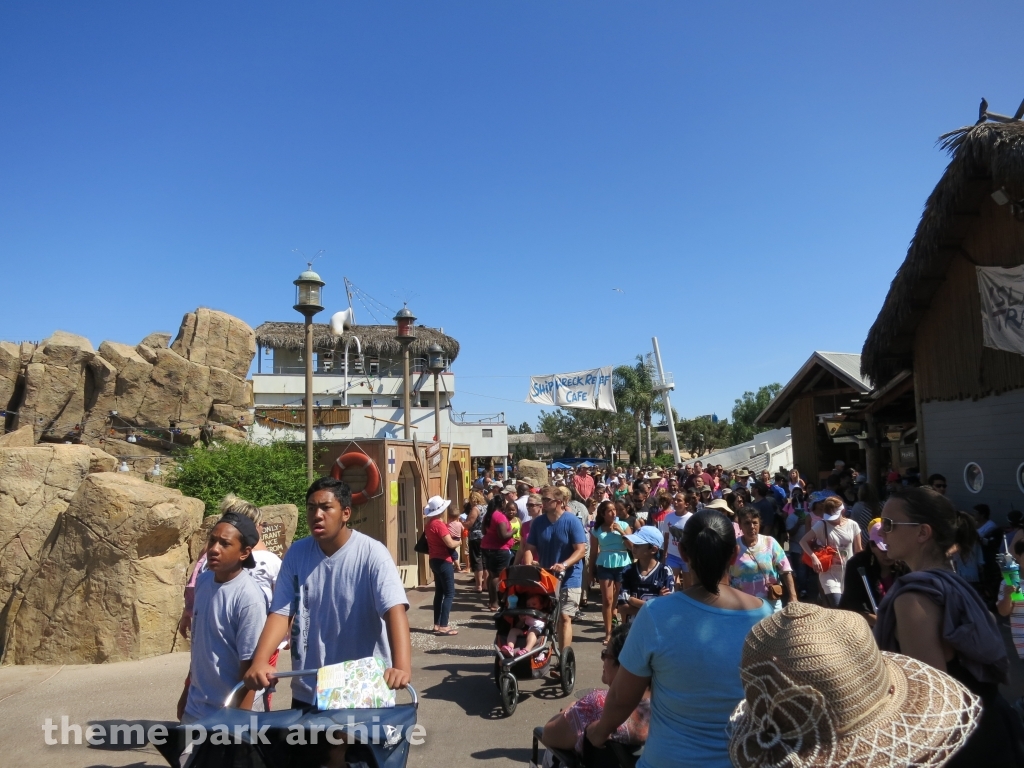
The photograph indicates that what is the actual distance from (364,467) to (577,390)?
16200mm

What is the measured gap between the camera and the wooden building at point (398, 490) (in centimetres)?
1211

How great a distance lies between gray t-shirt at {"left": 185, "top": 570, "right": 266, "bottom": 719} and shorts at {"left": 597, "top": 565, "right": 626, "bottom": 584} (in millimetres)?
4983

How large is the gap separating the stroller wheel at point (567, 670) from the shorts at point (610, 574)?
5.25 feet

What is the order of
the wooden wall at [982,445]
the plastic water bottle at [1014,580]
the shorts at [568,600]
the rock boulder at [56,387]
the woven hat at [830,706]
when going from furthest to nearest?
the rock boulder at [56,387] < the wooden wall at [982,445] < the shorts at [568,600] < the plastic water bottle at [1014,580] < the woven hat at [830,706]

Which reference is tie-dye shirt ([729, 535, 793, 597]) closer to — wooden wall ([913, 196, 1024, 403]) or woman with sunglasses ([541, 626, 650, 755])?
woman with sunglasses ([541, 626, 650, 755])

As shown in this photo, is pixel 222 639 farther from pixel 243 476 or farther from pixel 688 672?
pixel 243 476

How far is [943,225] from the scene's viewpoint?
10.3 meters

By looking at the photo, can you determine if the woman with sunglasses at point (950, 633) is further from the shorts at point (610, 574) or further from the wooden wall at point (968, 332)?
the wooden wall at point (968, 332)

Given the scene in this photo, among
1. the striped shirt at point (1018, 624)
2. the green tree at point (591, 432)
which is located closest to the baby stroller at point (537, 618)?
the striped shirt at point (1018, 624)

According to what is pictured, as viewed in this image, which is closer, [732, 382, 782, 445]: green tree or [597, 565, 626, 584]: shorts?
[597, 565, 626, 584]: shorts

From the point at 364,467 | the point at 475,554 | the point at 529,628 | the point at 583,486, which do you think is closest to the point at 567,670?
the point at 529,628

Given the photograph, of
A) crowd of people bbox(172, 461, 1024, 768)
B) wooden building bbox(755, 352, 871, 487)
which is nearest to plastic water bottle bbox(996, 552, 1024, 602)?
crowd of people bbox(172, 461, 1024, 768)

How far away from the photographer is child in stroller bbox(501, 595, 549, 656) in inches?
242

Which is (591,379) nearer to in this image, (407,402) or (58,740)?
(407,402)
